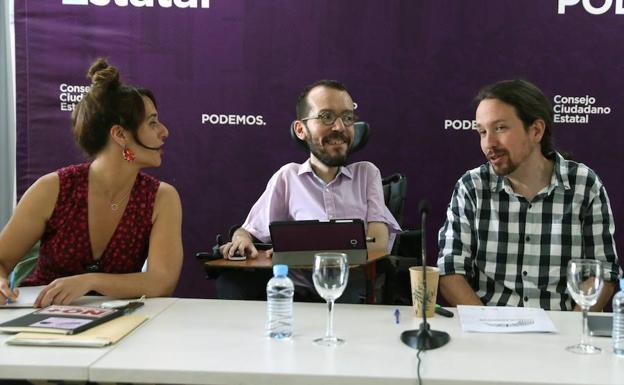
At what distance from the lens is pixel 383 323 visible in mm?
1554

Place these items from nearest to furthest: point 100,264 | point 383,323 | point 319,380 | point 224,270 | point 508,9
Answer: point 319,380, point 383,323, point 100,264, point 224,270, point 508,9

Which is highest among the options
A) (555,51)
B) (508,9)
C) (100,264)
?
(508,9)

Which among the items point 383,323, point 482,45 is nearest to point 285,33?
point 482,45

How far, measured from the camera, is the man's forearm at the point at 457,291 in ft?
6.62

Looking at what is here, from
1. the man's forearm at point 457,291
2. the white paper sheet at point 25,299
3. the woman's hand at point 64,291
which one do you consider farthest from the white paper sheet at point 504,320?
the white paper sheet at point 25,299

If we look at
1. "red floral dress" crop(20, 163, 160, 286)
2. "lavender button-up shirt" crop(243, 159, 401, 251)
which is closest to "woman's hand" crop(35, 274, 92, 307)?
"red floral dress" crop(20, 163, 160, 286)

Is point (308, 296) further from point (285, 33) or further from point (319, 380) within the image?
point (285, 33)

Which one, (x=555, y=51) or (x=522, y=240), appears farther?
(x=555, y=51)

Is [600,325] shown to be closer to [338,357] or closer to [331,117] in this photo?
[338,357]

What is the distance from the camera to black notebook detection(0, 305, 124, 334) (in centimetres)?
138

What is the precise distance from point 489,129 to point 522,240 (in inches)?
16.0

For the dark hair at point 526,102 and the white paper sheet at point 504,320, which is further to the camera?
the dark hair at point 526,102

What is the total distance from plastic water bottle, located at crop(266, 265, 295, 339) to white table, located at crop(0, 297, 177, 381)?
0.36 m

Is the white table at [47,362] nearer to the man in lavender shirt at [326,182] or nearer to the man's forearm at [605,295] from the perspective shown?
the man in lavender shirt at [326,182]
